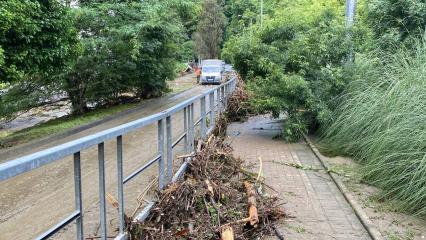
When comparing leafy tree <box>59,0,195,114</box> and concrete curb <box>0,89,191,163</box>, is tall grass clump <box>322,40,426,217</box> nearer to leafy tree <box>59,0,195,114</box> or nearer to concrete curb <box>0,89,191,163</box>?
concrete curb <box>0,89,191,163</box>

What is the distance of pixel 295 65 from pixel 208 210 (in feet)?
23.5

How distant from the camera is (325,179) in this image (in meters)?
7.75

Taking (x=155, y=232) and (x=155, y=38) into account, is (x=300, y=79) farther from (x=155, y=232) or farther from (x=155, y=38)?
(x=155, y=38)

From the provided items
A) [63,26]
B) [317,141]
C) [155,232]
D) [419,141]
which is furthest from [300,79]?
[155,232]

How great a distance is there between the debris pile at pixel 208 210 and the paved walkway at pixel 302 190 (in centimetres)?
34

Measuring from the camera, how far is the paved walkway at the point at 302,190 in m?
5.39

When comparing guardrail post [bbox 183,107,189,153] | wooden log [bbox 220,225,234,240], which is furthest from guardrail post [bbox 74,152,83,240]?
guardrail post [bbox 183,107,189,153]

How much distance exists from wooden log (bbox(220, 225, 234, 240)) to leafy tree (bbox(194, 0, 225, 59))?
66.6m

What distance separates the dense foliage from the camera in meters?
10.9

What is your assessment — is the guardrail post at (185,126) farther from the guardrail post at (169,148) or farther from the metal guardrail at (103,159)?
the guardrail post at (169,148)

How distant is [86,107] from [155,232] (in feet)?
55.5

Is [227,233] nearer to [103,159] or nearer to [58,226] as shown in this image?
[103,159]

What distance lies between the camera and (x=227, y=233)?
462 cm

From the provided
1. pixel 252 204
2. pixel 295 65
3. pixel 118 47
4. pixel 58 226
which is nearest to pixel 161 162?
pixel 252 204
